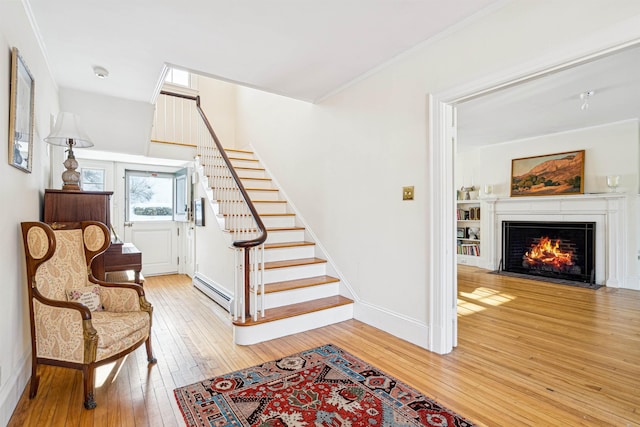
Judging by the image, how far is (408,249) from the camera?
282 centimetres

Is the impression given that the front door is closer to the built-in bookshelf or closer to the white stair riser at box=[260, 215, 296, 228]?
the white stair riser at box=[260, 215, 296, 228]

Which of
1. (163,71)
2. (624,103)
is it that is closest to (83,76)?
(163,71)

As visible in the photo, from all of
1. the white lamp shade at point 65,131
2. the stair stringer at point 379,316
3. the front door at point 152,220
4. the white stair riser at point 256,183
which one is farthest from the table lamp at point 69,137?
the front door at point 152,220

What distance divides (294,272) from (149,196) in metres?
3.68

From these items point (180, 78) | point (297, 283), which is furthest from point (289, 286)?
point (180, 78)

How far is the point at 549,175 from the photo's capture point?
545cm

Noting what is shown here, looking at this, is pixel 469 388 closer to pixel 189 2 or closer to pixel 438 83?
pixel 438 83

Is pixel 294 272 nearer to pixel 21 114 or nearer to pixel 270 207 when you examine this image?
pixel 270 207

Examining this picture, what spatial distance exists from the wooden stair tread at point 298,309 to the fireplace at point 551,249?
13.9ft

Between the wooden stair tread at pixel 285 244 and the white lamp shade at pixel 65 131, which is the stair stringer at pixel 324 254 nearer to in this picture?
the wooden stair tread at pixel 285 244

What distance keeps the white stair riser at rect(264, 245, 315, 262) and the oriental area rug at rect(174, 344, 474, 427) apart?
1.55 metres

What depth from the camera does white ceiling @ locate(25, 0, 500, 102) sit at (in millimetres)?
2115

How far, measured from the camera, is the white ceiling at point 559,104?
3037mm

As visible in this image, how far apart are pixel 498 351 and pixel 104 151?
16.4ft
